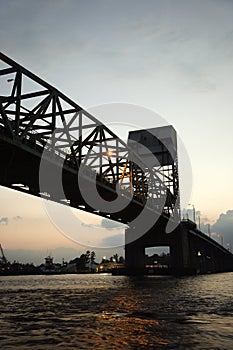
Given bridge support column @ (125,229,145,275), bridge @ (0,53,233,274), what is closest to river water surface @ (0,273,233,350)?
bridge @ (0,53,233,274)

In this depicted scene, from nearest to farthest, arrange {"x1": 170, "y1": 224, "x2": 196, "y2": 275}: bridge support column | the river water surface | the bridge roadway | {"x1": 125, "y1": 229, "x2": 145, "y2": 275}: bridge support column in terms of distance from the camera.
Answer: the river water surface < {"x1": 170, "y1": 224, "x2": 196, "y2": 275}: bridge support column < the bridge roadway < {"x1": 125, "y1": 229, "x2": 145, "y2": 275}: bridge support column

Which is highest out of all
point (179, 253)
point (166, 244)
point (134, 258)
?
point (166, 244)

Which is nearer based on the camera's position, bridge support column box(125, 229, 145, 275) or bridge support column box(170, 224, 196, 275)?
bridge support column box(170, 224, 196, 275)

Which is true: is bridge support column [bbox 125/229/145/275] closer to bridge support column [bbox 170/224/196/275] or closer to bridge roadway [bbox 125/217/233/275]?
bridge roadway [bbox 125/217/233/275]

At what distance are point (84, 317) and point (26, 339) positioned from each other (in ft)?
19.2

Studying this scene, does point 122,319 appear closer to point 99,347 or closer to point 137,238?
point 99,347

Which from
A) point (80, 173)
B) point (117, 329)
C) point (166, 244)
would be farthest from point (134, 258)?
point (117, 329)

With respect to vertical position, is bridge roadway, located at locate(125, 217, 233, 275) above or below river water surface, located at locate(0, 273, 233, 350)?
above

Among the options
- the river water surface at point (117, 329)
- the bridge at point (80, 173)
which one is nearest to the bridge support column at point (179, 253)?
the bridge at point (80, 173)

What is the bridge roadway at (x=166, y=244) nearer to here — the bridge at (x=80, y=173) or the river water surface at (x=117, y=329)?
the bridge at (x=80, y=173)

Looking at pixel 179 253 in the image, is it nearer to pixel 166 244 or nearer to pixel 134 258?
pixel 166 244

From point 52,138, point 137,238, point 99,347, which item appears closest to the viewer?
point 99,347

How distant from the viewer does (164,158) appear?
124438mm

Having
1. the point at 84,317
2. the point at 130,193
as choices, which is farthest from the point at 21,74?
the point at 130,193
